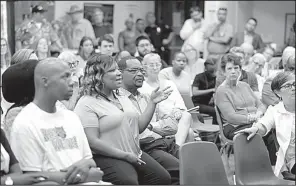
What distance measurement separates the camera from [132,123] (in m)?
4.29

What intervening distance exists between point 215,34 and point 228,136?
5094mm

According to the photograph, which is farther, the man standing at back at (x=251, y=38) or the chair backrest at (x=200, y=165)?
the man standing at back at (x=251, y=38)

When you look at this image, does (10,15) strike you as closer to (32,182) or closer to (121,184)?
(121,184)

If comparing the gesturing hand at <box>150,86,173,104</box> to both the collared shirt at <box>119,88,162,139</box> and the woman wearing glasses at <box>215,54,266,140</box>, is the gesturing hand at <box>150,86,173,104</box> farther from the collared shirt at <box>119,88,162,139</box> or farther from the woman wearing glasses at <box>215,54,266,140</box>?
the woman wearing glasses at <box>215,54,266,140</box>

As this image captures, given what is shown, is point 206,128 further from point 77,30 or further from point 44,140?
point 77,30

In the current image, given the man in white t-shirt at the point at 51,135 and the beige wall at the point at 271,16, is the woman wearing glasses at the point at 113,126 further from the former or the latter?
the beige wall at the point at 271,16

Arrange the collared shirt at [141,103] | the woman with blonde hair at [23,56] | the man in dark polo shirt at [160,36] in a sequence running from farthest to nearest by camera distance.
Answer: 1. the man in dark polo shirt at [160,36]
2. the woman with blonde hair at [23,56]
3. the collared shirt at [141,103]

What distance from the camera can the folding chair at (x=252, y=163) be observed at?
13.6ft

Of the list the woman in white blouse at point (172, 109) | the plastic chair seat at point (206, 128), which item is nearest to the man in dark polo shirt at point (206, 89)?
the plastic chair seat at point (206, 128)

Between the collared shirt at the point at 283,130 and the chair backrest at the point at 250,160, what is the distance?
0.43 feet

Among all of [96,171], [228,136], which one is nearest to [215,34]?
[228,136]

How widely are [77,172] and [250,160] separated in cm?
146

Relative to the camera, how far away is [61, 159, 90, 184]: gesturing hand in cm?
322

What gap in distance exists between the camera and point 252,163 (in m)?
4.23
